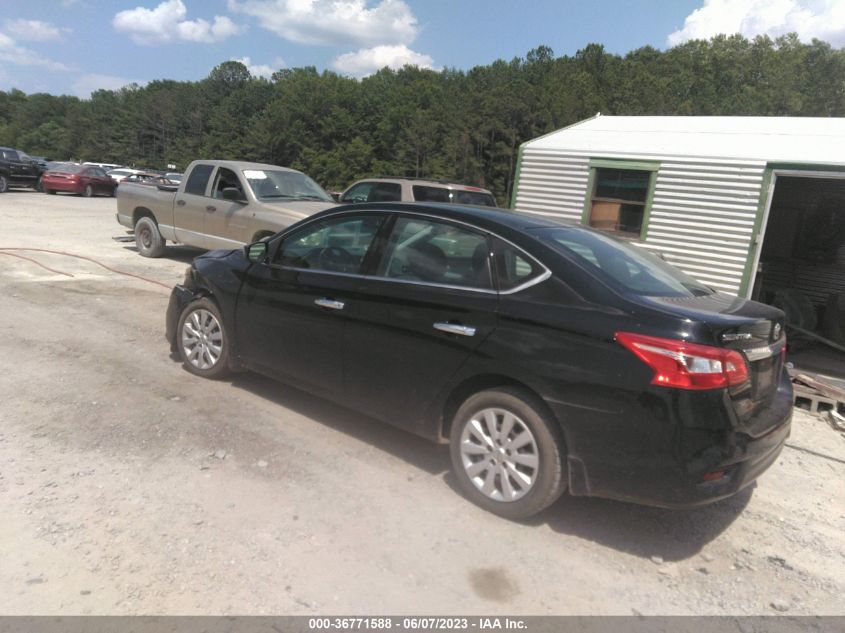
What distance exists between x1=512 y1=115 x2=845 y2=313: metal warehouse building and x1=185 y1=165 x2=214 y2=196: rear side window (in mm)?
5494

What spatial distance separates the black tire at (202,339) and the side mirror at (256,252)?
1.72 ft

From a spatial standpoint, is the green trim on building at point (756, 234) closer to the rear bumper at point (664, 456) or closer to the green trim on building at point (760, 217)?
the green trim on building at point (760, 217)

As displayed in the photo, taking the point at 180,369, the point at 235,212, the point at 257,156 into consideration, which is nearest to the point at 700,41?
the point at 257,156

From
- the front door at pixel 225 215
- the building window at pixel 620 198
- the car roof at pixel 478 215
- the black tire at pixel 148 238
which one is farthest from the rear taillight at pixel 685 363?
the black tire at pixel 148 238

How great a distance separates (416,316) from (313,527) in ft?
4.36

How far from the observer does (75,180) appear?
27.1 meters

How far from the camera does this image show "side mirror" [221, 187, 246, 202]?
9227 millimetres

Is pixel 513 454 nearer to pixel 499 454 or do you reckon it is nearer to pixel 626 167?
pixel 499 454

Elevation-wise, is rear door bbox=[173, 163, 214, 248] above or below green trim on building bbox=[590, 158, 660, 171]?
below

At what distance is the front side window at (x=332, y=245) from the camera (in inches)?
162

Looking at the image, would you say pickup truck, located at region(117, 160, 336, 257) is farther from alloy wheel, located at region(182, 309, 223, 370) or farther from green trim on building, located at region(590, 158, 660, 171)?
green trim on building, located at region(590, 158, 660, 171)

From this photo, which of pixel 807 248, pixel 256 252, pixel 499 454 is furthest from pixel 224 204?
pixel 807 248

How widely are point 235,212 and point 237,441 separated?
6.16m

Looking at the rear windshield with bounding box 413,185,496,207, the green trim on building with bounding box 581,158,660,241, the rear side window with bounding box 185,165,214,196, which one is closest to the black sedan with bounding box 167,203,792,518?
the green trim on building with bounding box 581,158,660,241
